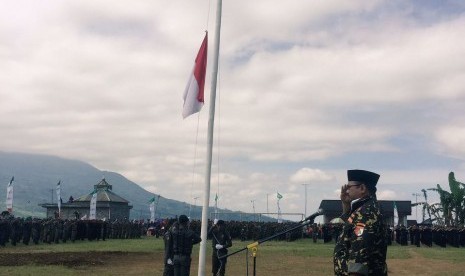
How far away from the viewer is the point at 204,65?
10453 mm

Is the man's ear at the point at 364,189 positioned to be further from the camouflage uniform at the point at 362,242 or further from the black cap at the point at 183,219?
the black cap at the point at 183,219

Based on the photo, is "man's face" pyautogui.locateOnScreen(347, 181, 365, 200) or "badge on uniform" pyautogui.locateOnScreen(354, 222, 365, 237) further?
"man's face" pyautogui.locateOnScreen(347, 181, 365, 200)

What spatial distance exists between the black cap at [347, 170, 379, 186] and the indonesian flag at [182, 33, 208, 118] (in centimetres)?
548

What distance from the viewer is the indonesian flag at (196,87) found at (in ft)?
34.2

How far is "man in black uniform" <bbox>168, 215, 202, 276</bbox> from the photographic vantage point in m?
10.7

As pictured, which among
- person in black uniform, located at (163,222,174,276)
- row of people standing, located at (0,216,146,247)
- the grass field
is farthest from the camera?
row of people standing, located at (0,216,146,247)

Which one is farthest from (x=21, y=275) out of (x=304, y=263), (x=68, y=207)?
(x=68, y=207)

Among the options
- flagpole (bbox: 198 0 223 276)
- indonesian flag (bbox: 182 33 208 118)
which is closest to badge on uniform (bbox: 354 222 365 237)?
flagpole (bbox: 198 0 223 276)

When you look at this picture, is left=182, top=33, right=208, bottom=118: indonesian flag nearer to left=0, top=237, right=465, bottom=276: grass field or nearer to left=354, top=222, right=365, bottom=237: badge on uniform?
left=354, top=222, right=365, bottom=237: badge on uniform

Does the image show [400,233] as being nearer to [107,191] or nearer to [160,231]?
[160,231]

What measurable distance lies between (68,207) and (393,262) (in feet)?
249

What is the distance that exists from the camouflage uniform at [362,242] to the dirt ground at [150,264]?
1292 centimetres

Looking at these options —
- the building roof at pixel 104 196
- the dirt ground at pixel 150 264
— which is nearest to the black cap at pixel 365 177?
the dirt ground at pixel 150 264

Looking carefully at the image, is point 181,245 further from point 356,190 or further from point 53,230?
point 53,230
